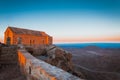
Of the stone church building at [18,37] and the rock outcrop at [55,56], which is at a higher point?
the stone church building at [18,37]

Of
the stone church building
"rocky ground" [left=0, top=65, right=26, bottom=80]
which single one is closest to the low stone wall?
"rocky ground" [left=0, top=65, right=26, bottom=80]

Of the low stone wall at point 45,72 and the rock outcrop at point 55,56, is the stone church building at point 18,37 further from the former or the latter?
the low stone wall at point 45,72

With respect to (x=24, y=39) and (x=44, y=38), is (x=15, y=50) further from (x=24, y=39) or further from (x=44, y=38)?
(x=44, y=38)

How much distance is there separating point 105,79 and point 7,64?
2643 cm

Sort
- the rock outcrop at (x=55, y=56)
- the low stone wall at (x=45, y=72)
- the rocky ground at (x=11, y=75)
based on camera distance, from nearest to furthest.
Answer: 1. the low stone wall at (x=45, y=72)
2. the rocky ground at (x=11, y=75)
3. the rock outcrop at (x=55, y=56)

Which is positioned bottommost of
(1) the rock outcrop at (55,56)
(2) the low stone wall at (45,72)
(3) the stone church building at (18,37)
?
(1) the rock outcrop at (55,56)

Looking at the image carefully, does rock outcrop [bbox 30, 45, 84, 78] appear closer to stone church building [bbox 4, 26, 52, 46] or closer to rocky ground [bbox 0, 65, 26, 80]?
rocky ground [bbox 0, 65, 26, 80]

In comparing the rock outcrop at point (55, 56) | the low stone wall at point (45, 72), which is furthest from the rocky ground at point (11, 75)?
the rock outcrop at point (55, 56)

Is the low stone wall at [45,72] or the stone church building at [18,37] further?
the stone church building at [18,37]

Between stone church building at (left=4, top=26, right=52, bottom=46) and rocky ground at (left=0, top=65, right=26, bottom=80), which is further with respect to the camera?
stone church building at (left=4, top=26, right=52, bottom=46)

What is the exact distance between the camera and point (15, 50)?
11.4 metres

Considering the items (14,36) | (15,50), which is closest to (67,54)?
(15,50)

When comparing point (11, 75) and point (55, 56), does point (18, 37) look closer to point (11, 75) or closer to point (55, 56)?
point (55, 56)

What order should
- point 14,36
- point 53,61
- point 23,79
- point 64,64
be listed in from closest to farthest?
point 23,79 < point 53,61 < point 64,64 < point 14,36
